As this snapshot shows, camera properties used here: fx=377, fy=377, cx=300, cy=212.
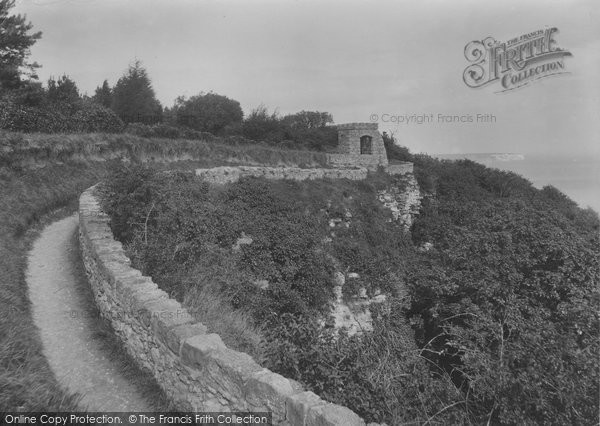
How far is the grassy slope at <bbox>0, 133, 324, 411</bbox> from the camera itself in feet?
11.8

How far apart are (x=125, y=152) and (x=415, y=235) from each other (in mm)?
17000

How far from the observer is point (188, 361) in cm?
405

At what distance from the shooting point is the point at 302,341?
18.9 feet

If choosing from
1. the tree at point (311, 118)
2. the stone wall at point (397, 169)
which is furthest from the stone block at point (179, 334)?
the tree at point (311, 118)

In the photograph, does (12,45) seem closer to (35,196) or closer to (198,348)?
(35,196)

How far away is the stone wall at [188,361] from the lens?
3332 mm

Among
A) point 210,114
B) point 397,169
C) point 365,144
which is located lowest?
point 397,169

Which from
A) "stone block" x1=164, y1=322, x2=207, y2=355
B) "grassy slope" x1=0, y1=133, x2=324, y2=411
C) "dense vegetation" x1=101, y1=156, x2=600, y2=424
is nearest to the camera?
"grassy slope" x1=0, y1=133, x2=324, y2=411

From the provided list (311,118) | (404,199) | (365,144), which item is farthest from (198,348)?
(311,118)

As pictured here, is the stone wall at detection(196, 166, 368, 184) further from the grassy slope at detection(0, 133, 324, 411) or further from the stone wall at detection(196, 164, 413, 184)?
the grassy slope at detection(0, 133, 324, 411)

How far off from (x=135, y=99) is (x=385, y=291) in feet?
80.3

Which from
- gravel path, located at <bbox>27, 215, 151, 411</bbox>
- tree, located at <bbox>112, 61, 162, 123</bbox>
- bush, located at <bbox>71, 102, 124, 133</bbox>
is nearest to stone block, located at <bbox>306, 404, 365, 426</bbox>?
gravel path, located at <bbox>27, 215, 151, 411</bbox>

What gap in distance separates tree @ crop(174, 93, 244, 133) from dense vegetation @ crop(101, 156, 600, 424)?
20.1m

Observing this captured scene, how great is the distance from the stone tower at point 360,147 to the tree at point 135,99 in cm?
1480
